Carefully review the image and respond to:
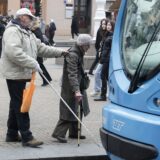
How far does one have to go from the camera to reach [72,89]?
789 cm

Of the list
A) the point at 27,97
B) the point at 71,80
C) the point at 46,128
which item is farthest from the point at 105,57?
the point at 27,97

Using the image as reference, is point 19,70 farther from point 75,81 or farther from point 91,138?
point 91,138

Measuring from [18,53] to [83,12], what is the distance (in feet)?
131

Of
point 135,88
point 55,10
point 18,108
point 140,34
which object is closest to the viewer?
point 135,88

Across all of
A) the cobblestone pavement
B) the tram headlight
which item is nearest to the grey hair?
the cobblestone pavement

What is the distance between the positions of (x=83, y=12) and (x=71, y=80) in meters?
39.5

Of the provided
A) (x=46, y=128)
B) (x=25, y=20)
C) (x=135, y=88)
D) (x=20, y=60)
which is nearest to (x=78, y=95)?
(x=20, y=60)

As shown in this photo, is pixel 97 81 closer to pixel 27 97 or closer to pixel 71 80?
pixel 71 80

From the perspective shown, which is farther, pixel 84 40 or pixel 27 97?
pixel 84 40

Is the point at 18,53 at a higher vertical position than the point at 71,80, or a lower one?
higher

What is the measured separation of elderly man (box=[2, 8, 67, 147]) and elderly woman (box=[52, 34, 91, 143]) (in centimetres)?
18

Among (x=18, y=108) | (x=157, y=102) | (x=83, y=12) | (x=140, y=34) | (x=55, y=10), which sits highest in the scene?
(x=140, y=34)

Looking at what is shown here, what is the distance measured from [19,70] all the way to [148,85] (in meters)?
2.22

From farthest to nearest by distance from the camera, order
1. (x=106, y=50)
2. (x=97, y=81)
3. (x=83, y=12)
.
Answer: (x=83, y=12), (x=97, y=81), (x=106, y=50)
